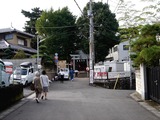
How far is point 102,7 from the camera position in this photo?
2031 inches

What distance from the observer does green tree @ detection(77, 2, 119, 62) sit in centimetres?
5055

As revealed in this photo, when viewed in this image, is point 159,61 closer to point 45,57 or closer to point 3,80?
point 3,80

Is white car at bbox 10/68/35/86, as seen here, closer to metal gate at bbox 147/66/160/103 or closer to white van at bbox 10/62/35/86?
white van at bbox 10/62/35/86

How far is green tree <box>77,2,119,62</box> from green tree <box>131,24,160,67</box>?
32368 millimetres

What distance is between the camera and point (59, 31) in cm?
5503

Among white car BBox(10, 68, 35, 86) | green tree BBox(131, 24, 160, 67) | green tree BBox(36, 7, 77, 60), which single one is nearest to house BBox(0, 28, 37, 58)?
green tree BBox(36, 7, 77, 60)

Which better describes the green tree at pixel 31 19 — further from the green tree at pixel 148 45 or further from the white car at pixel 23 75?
the green tree at pixel 148 45

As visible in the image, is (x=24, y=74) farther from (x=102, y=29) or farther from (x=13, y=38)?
(x=102, y=29)

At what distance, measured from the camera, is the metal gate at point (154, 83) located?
1438 centimetres

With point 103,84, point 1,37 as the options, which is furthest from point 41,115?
point 1,37

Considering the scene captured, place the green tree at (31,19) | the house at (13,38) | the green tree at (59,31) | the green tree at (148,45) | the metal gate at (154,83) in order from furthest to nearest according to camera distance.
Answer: the green tree at (31,19), the green tree at (59,31), the house at (13,38), the green tree at (148,45), the metal gate at (154,83)

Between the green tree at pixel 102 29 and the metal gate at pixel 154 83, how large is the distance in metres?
33.5

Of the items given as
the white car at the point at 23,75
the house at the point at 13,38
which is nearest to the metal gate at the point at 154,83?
the white car at the point at 23,75

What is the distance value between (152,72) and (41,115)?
22.0ft
